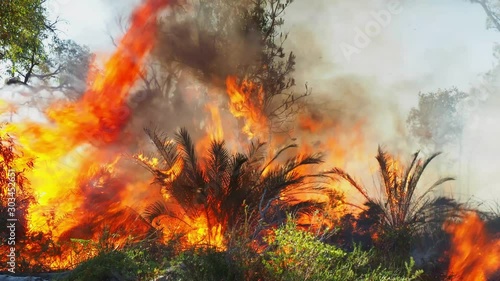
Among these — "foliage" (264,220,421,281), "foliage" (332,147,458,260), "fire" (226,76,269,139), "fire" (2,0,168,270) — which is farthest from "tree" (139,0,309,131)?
"foliage" (264,220,421,281)

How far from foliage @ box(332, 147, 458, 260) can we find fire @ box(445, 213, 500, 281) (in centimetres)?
95

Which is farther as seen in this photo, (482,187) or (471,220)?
(482,187)

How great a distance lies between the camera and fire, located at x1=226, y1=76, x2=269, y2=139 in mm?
20719

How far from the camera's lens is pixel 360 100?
25.7 meters

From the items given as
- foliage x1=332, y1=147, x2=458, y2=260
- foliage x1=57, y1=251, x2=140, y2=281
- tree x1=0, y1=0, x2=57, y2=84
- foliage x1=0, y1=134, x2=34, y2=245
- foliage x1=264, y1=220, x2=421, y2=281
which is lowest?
foliage x1=264, y1=220, x2=421, y2=281

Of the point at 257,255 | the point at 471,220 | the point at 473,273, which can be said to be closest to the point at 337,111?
the point at 471,220

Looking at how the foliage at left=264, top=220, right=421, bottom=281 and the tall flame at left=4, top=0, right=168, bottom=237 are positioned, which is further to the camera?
the tall flame at left=4, top=0, right=168, bottom=237

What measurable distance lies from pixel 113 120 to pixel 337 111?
438 inches

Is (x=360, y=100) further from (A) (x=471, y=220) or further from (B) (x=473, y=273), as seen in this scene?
(B) (x=473, y=273)

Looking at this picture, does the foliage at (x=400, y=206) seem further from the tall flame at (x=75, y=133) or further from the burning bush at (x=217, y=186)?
the tall flame at (x=75, y=133)

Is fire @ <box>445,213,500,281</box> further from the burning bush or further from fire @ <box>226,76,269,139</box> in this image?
fire @ <box>226,76,269,139</box>

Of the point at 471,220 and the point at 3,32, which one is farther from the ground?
the point at 3,32

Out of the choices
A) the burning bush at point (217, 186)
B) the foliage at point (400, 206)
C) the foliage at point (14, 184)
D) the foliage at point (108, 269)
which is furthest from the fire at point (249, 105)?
the foliage at point (108, 269)

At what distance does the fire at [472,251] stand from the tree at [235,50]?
28.3 ft
